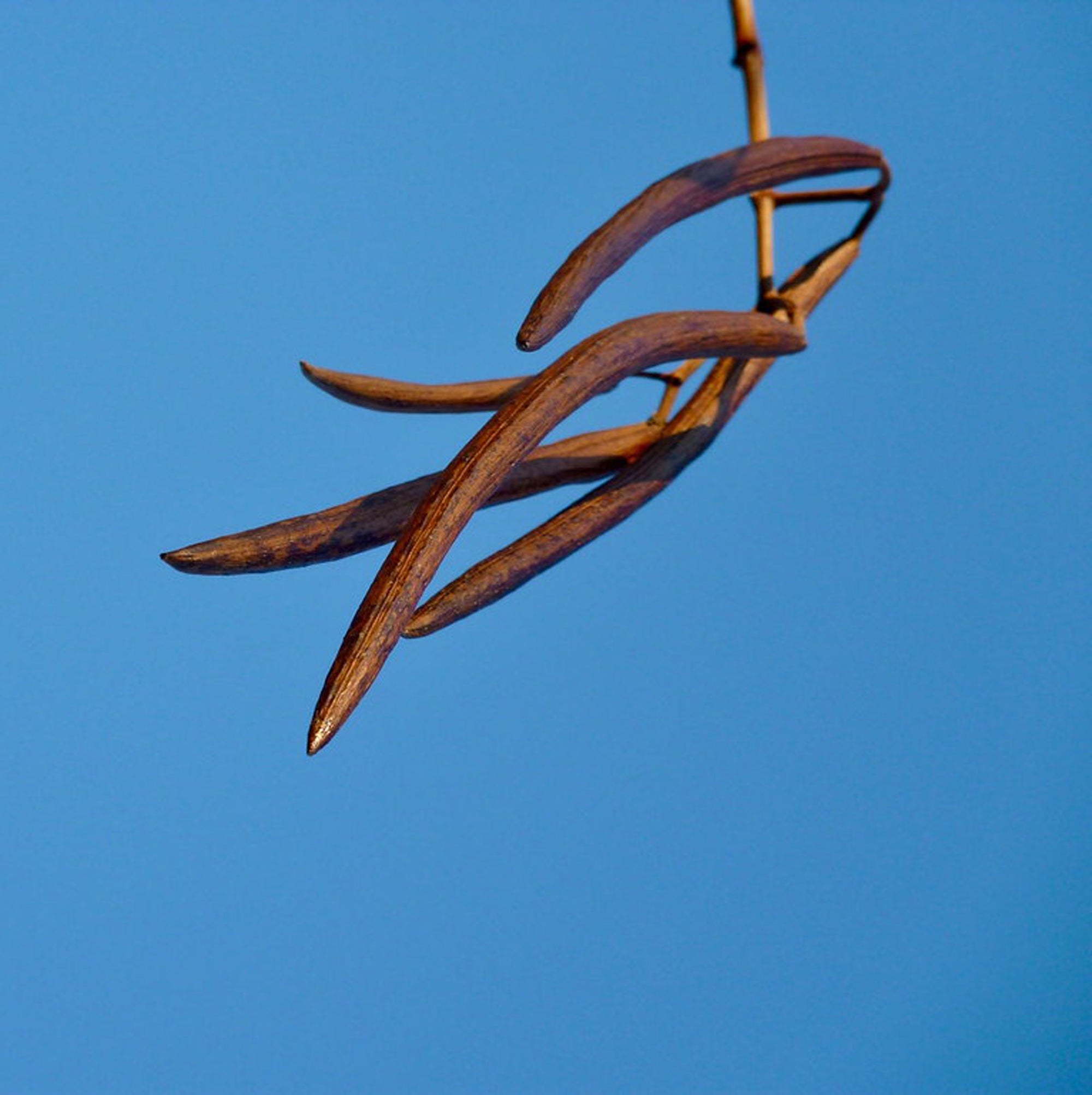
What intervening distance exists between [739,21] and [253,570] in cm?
66

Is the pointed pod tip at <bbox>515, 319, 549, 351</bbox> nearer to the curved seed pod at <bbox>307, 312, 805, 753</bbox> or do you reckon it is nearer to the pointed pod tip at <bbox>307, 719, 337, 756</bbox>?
the curved seed pod at <bbox>307, 312, 805, 753</bbox>

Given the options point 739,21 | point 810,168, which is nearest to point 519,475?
point 810,168

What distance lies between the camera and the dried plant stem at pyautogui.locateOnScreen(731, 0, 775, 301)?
1.04 meters

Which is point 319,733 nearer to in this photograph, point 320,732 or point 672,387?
point 320,732

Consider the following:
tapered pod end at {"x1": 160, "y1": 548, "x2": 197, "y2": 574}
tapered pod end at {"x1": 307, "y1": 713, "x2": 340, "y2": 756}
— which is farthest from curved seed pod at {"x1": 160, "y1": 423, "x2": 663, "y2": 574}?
tapered pod end at {"x1": 307, "y1": 713, "x2": 340, "y2": 756}

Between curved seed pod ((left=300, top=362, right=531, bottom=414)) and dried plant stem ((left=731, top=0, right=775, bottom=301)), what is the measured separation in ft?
0.85

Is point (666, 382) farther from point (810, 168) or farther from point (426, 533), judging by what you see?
point (426, 533)

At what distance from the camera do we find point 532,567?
0.76 metres

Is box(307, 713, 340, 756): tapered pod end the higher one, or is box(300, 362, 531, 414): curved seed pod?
box(300, 362, 531, 414): curved seed pod

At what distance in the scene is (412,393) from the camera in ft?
2.77

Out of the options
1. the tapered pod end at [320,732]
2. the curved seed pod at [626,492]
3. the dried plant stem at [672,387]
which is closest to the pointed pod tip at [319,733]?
the tapered pod end at [320,732]

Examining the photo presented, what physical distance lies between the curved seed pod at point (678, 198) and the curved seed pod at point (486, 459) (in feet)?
0.10

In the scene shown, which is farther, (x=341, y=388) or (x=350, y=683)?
(x=341, y=388)

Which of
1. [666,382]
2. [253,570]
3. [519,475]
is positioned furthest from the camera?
[666,382]
